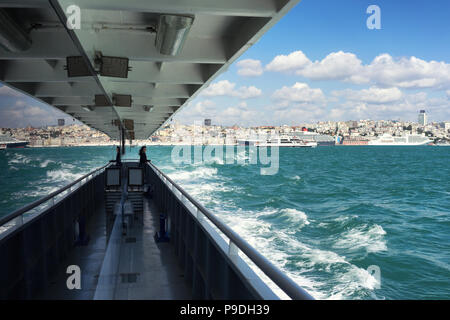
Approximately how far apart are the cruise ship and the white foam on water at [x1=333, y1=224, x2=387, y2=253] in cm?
899

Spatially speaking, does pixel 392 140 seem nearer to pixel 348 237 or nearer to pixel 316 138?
pixel 316 138

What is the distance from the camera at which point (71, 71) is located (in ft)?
19.9

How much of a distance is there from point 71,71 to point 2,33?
1.41m

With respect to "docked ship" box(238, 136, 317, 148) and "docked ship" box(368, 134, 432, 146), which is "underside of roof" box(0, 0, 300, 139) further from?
"docked ship" box(368, 134, 432, 146)

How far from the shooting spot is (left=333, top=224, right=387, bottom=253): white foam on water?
1500 cm

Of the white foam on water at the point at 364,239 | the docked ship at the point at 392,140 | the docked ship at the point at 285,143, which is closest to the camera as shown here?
the white foam on water at the point at 364,239

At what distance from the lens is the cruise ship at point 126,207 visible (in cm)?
394

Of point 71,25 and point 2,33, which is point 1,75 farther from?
point 71,25

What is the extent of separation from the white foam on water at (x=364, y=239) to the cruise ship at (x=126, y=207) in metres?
8.99

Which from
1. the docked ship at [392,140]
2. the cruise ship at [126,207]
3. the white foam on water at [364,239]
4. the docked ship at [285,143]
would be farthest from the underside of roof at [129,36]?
the docked ship at [392,140]

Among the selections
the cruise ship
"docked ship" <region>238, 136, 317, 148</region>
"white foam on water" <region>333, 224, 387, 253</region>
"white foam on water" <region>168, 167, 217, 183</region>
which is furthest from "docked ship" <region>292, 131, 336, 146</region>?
the cruise ship

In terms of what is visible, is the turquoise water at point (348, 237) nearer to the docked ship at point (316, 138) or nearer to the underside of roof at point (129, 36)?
the underside of roof at point (129, 36)
